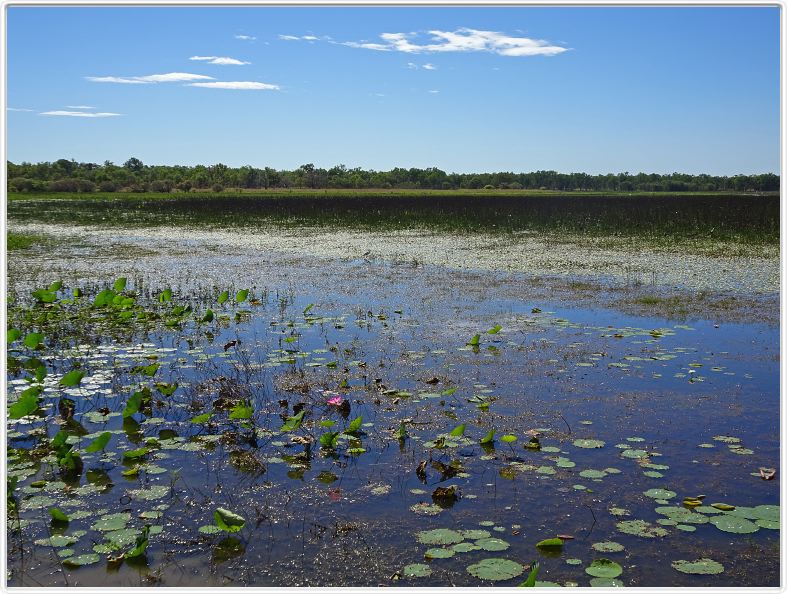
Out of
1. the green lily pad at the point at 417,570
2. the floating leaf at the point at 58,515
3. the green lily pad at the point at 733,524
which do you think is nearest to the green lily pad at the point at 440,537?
the green lily pad at the point at 417,570

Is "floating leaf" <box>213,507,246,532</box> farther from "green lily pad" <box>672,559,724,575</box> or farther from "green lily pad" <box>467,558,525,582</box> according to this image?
"green lily pad" <box>672,559,724,575</box>

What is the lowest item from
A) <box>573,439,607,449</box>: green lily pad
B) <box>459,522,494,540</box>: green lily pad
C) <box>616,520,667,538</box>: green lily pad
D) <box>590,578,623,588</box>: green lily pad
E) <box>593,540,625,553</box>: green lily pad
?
<box>590,578,623,588</box>: green lily pad

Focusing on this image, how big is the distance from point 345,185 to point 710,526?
94.1 meters

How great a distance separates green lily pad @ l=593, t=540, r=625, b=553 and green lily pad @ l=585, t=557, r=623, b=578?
0.14 m

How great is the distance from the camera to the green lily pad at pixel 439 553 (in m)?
3.97

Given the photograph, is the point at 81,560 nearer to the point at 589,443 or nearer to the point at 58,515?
the point at 58,515

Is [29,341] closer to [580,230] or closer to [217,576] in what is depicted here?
[217,576]

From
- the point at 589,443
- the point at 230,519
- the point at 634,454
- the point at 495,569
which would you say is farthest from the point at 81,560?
the point at 634,454

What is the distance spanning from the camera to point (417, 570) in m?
3.86

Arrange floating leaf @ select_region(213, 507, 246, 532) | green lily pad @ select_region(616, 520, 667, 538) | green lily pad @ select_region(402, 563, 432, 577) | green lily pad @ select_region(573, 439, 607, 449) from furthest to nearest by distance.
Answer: green lily pad @ select_region(573, 439, 607, 449) → green lily pad @ select_region(616, 520, 667, 538) → floating leaf @ select_region(213, 507, 246, 532) → green lily pad @ select_region(402, 563, 432, 577)

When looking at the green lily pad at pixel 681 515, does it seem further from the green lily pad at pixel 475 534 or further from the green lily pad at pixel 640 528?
the green lily pad at pixel 475 534

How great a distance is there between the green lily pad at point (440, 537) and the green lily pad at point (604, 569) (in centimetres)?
69

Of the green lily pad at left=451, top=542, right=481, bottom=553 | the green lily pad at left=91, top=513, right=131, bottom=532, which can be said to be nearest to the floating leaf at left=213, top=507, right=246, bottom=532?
the green lily pad at left=91, top=513, right=131, bottom=532

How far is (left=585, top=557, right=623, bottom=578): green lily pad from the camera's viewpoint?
380 centimetres
